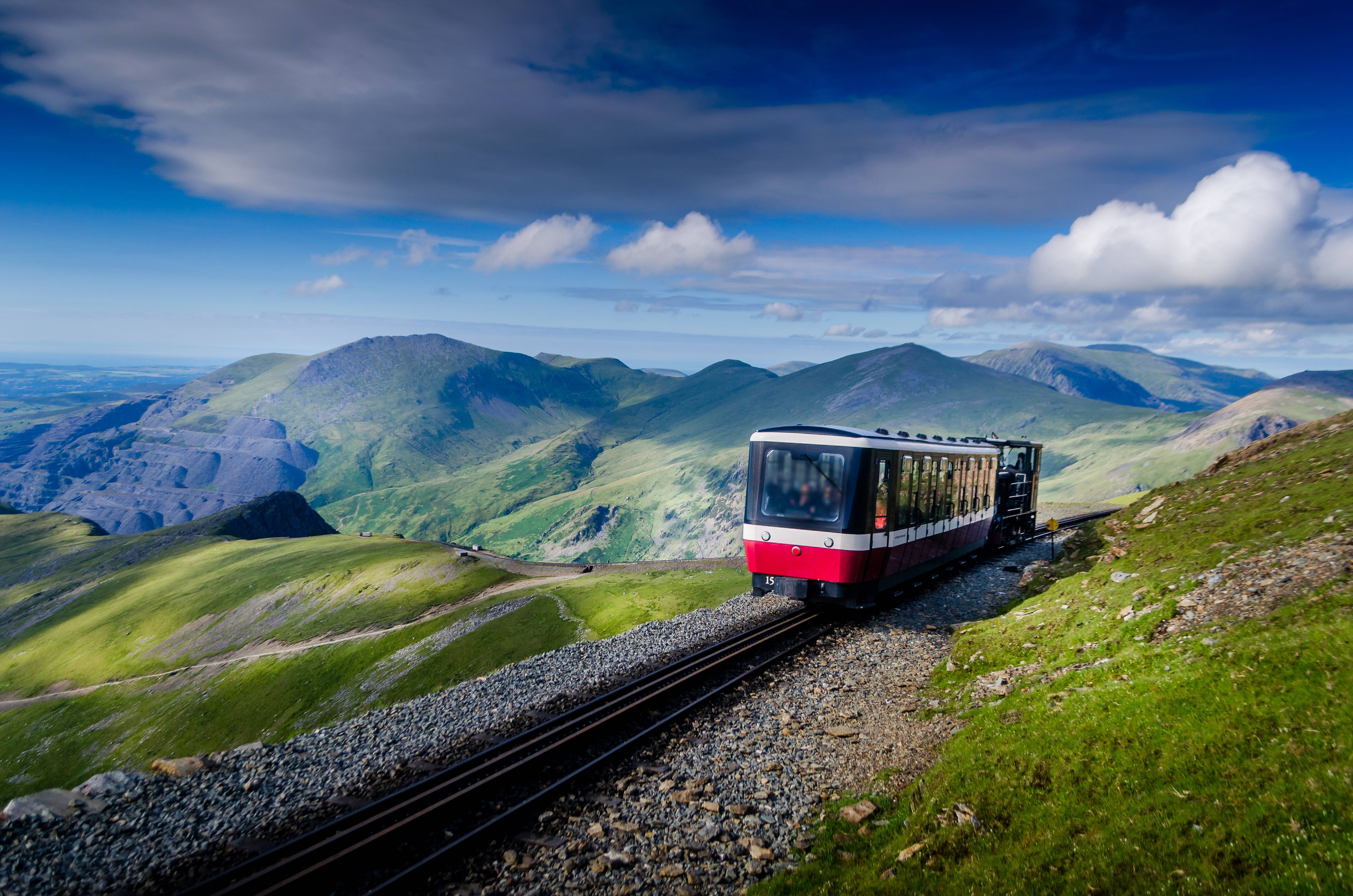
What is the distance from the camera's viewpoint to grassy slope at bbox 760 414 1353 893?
767 cm

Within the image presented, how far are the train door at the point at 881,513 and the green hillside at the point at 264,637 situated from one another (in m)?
17.4

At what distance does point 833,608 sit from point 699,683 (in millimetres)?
9057

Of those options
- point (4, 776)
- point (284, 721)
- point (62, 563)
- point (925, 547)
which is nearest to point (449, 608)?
point (284, 721)

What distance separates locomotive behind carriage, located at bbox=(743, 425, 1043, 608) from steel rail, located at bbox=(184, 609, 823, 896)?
14.6ft

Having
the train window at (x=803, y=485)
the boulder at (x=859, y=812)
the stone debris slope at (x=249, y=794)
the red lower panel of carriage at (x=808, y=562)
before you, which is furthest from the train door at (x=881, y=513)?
the boulder at (x=859, y=812)

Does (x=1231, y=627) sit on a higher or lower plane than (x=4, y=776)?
higher

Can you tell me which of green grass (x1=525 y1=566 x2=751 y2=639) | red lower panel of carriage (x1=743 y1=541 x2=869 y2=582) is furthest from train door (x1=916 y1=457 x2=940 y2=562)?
green grass (x1=525 y1=566 x2=751 y2=639)

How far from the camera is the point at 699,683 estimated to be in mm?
17656

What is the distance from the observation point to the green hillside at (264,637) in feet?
162

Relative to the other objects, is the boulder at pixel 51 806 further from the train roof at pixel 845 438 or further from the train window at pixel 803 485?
the train window at pixel 803 485

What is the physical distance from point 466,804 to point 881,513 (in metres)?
15.4

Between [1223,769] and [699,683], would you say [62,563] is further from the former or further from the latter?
[1223,769]

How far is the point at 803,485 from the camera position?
21.9 metres

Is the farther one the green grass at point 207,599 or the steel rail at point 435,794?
the green grass at point 207,599
